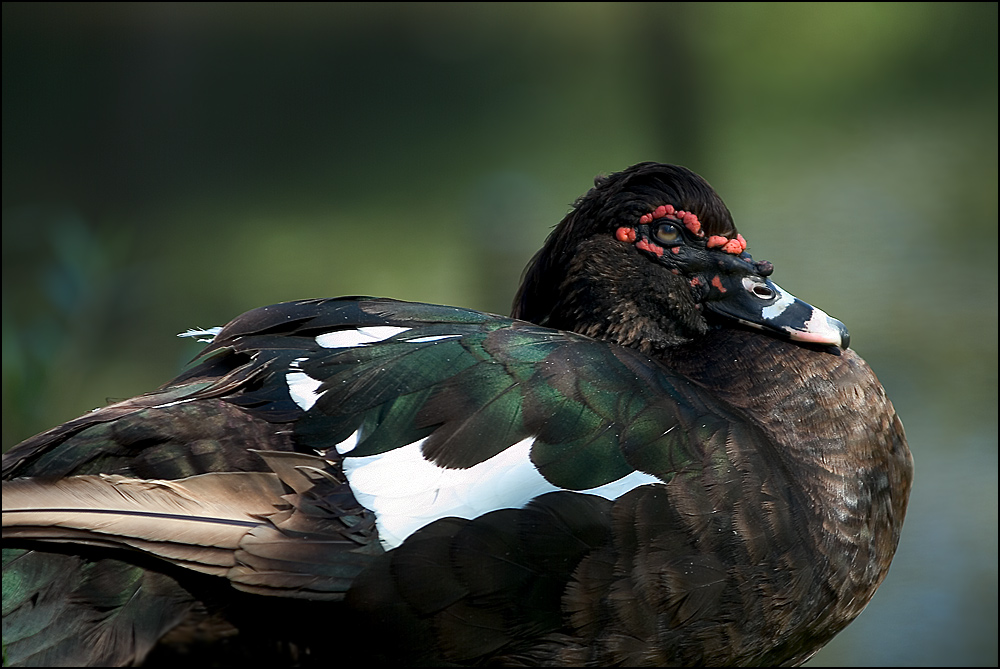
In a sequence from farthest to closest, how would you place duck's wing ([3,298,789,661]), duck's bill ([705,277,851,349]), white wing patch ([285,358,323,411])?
duck's bill ([705,277,851,349]) < white wing patch ([285,358,323,411]) < duck's wing ([3,298,789,661])

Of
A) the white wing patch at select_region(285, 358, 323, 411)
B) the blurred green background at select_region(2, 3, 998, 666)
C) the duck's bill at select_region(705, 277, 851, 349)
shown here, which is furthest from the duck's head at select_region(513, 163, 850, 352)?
the blurred green background at select_region(2, 3, 998, 666)

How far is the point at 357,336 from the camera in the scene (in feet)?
6.95

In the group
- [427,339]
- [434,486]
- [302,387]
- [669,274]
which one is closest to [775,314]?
[669,274]

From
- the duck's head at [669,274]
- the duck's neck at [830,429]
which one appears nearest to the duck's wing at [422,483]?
the duck's neck at [830,429]

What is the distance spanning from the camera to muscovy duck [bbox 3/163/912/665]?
1818 mm

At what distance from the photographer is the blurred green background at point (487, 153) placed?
4691 millimetres

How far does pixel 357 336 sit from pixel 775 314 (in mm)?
911

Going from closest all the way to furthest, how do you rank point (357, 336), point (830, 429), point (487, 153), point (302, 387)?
point (302, 387), point (357, 336), point (830, 429), point (487, 153)

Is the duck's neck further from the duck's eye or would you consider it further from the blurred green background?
the blurred green background

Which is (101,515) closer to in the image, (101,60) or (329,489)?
(329,489)

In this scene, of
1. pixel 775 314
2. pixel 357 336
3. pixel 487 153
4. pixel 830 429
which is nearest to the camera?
pixel 357 336

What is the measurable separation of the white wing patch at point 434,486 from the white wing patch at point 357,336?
265 mm

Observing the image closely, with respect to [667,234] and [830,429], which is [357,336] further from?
[830,429]

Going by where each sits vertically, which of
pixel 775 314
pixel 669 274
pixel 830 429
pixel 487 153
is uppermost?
pixel 487 153
